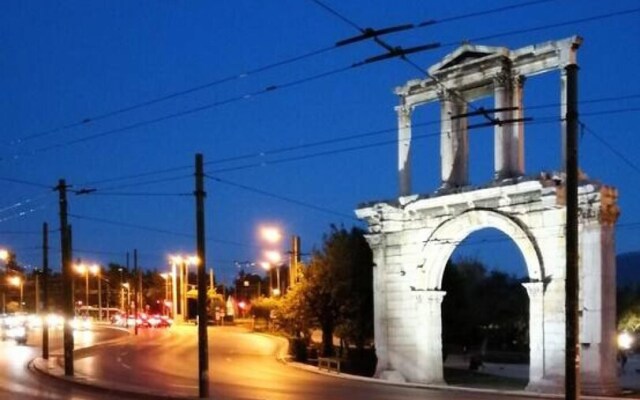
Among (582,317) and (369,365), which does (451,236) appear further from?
(369,365)

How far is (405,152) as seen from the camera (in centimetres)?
4159

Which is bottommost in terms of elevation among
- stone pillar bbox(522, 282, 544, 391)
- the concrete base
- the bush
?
the bush

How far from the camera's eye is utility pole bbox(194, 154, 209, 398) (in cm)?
2711

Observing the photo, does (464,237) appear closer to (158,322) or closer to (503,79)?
(503,79)

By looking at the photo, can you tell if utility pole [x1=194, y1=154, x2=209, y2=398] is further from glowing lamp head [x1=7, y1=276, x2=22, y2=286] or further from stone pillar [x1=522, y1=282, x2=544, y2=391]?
glowing lamp head [x1=7, y1=276, x2=22, y2=286]

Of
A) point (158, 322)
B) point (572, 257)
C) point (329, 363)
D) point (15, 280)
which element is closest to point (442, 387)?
point (329, 363)

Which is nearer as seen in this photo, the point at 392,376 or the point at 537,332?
the point at 537,332

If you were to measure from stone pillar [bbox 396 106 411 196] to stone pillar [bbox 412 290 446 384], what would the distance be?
15.9 feet

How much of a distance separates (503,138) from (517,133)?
56 cm

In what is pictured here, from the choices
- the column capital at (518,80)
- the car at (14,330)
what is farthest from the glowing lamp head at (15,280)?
the column capital at (518,80)

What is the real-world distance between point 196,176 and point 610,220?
48.6 feet

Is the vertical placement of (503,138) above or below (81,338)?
above

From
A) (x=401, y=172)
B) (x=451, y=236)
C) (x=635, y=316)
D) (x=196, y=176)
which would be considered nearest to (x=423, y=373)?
(x=451, y=236)

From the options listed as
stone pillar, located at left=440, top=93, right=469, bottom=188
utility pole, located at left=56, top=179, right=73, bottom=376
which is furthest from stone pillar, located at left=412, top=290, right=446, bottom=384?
utility pole, located at left=56, top=179, right=73, bottom=376
